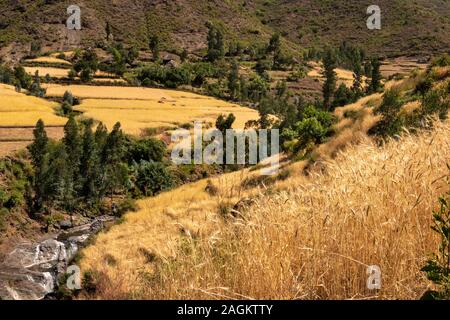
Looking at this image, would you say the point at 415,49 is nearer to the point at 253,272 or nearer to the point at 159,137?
the point at 159,137

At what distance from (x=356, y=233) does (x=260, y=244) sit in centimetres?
97

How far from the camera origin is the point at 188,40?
166m

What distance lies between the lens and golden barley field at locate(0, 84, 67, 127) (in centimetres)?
7009

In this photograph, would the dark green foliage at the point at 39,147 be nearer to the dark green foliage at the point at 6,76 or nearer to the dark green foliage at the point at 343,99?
the dark green foliage at the point at 343,99

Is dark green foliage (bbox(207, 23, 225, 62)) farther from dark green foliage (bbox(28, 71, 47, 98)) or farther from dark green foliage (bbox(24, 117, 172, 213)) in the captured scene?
dark green foliage (bbox(24, 117, 172, 213))

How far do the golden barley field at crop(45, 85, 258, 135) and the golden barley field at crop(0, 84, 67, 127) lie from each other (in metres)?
6.25

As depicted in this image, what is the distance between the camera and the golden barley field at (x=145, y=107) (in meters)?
81.6

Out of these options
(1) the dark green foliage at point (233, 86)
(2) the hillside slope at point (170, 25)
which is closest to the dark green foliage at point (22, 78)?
(1) the dark green foliage at point (233, 86)

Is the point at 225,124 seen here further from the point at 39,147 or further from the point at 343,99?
the point at 39,147

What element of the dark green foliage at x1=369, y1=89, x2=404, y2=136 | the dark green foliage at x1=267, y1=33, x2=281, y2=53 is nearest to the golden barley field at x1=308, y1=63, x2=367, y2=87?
the dark green foliage at x1=267, y1=33, x2=281, y2=53

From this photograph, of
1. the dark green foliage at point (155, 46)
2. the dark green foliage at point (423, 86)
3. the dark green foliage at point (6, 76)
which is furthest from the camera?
the dark green foliage at point (155, 46)

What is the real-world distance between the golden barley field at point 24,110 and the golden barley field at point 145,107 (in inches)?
246

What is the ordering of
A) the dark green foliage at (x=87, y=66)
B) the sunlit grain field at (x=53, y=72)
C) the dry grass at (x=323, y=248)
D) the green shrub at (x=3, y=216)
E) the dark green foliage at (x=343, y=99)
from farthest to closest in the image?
the sunlit grain field at (x=53, y=72) → the dark green foliage at (x=87, y=66) → the dark green foliage at (x=343, y=99) → the green shrub at (x=3, y=216) → the dry grass at (x=323, y=248)

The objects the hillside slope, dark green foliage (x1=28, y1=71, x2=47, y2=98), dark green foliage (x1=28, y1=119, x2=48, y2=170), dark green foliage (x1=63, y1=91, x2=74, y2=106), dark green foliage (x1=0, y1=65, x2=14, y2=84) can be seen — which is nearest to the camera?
dark green foliage (x1=28, y1=119, x2=48, y2=170)
